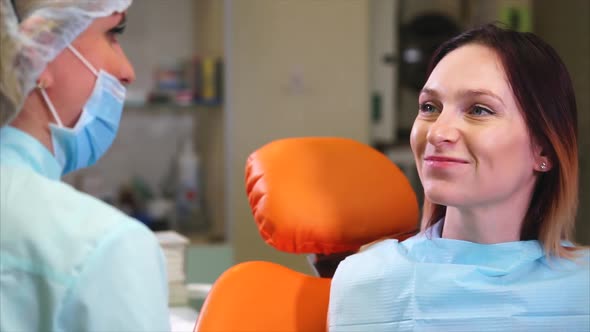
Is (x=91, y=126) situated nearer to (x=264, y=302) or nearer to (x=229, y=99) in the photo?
(x=264, y=302)

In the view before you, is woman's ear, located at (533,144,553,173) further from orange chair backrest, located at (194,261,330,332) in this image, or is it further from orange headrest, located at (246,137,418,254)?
orange chair backrest, located at (194,261,330,332)

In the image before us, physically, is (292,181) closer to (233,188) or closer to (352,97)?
(233,188)

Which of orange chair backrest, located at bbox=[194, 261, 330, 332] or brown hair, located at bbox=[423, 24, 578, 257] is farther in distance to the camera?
orange chair backrest, located at bbox=[194, 261, 330, 332]

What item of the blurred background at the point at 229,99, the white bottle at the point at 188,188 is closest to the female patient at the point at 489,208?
the blurred background at the point at 229,99

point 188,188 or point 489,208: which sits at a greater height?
point 489,208

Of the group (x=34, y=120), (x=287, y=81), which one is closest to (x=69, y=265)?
(x=34, y=120)

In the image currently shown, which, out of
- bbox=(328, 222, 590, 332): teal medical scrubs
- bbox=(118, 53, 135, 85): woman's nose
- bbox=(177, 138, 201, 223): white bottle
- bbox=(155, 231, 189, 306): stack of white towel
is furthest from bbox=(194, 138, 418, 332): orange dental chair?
bbox=(177, 138, 201, 223): white bottle

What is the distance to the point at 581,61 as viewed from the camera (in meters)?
3.39

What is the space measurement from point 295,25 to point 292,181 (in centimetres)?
173

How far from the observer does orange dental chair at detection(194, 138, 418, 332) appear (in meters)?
1.33

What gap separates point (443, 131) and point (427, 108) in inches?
3.7

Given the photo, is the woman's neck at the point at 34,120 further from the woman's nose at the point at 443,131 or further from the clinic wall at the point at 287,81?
the clinic wall at the point at 287,81

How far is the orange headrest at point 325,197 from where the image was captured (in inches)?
54.1

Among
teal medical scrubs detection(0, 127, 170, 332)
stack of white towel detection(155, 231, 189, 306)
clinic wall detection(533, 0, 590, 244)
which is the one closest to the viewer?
teal medical scrubs detection(0, 127, 170, 332)
